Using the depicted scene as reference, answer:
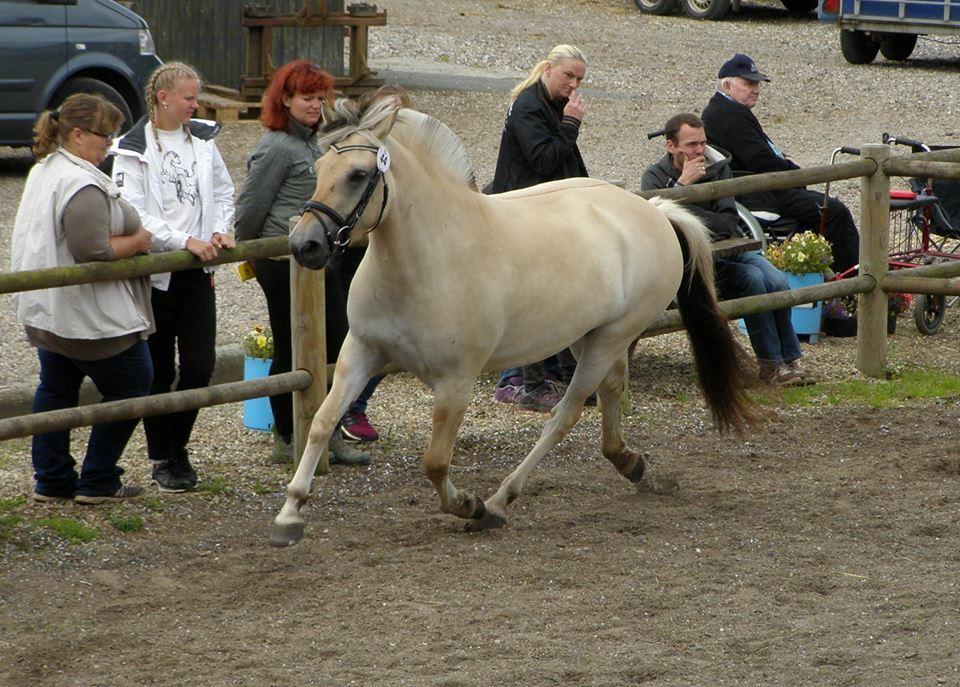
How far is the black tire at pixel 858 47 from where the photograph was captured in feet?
65.1

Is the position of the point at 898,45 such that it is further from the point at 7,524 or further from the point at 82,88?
the point at 7,524

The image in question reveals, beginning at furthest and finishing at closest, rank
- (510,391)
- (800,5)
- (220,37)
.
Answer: (800,5), (220,37), (510,391)

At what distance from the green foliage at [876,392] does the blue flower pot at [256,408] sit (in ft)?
8.50

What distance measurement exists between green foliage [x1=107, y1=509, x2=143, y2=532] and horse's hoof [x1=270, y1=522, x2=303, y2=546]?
0.68 metres

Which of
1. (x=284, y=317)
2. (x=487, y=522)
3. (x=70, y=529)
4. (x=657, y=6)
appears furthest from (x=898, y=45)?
(x=70, y=529)

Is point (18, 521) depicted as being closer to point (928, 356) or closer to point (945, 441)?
point (945, 441)

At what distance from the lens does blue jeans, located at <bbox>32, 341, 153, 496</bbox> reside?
543 centimetres

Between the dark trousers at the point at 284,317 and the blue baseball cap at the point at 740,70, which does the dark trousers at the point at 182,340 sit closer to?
the dark trousers at the point at 284,317

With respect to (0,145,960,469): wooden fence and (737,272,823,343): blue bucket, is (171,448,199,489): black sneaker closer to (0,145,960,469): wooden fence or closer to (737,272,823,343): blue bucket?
(0,145,960,469): wooden fence

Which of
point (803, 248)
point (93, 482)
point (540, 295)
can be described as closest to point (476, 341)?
point (540, 295)

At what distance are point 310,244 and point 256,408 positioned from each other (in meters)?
2.45

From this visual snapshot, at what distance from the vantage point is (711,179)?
7832 mm

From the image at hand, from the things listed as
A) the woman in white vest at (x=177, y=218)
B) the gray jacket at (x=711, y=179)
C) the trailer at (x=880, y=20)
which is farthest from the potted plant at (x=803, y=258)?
the trailer at (x=880, y=20)

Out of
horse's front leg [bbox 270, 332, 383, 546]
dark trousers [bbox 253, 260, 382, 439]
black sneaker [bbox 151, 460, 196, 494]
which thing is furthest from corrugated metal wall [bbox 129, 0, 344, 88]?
horse's front leg [bbox 270, 332, 383, 546]
